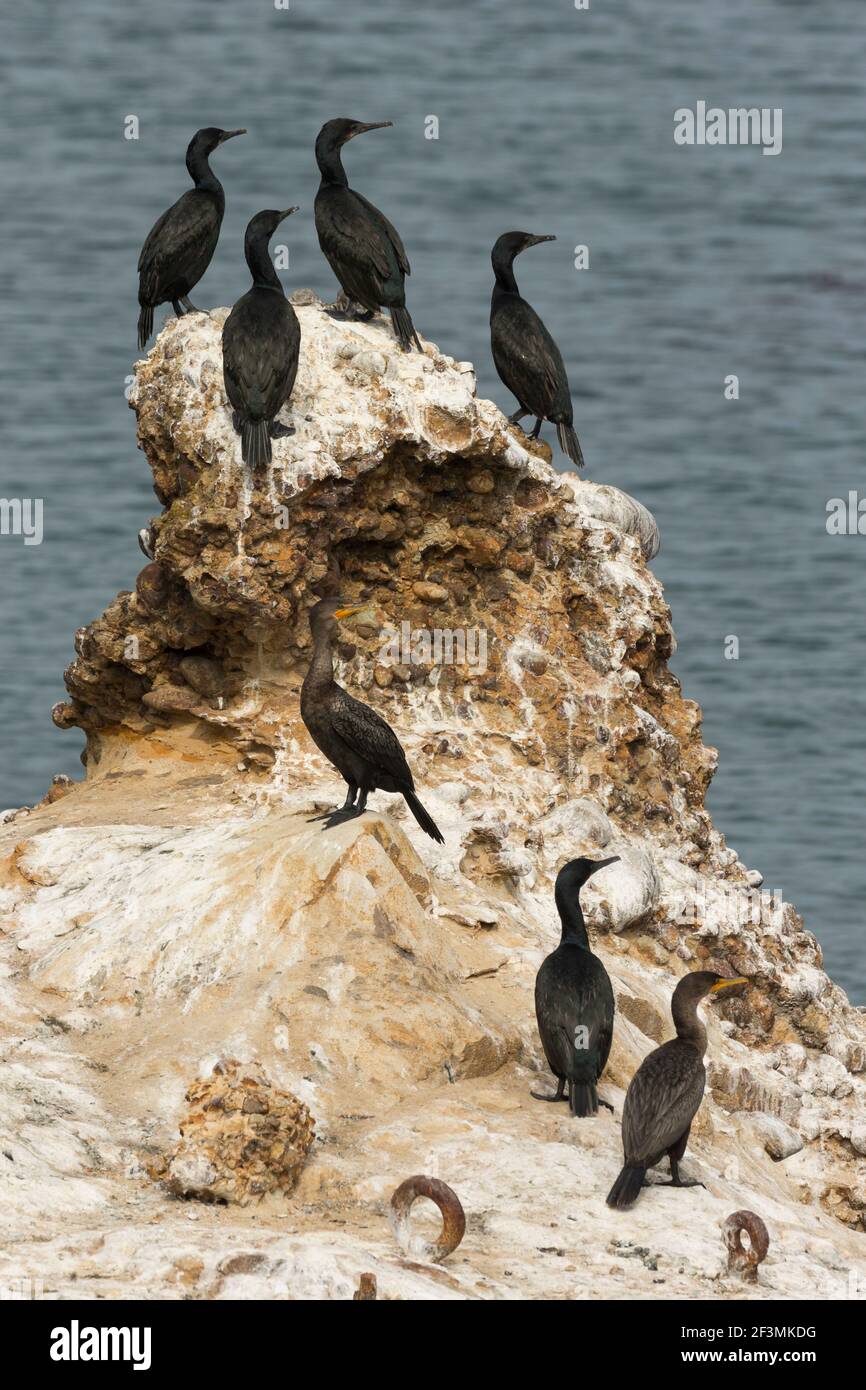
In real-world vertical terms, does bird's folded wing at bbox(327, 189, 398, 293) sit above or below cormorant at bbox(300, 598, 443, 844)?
above

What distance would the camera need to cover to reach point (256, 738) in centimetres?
1358

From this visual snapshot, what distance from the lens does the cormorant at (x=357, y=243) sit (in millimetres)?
14203

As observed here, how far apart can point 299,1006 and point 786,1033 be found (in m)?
3.66

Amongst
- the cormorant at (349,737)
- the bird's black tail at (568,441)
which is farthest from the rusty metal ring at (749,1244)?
the bird's black tail at (568,441)

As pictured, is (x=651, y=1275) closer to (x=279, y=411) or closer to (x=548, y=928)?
(x=548, y=928)

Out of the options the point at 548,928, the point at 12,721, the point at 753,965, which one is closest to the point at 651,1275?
the point at 548,928

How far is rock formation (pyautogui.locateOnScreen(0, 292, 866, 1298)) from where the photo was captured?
10148 mm

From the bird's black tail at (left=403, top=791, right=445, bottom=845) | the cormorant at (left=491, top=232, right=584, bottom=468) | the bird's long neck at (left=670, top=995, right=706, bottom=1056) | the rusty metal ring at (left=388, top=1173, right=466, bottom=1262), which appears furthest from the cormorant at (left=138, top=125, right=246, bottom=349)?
the rusty metal ring at (left=388, top=1173, right=466, bottom=1262)

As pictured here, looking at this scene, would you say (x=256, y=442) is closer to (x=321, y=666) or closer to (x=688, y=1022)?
(x=321, y=666)

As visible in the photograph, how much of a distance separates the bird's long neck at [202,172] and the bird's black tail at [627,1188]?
7.13 metres

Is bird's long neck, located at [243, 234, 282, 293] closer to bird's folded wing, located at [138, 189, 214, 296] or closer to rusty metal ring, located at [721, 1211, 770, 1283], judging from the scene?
bird's folded wing, located at [138, 189, 214, 296]

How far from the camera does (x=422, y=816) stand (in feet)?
40.2

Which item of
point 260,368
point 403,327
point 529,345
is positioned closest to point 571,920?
point 260,368

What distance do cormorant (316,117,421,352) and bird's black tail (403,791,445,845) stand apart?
2.83 meters
